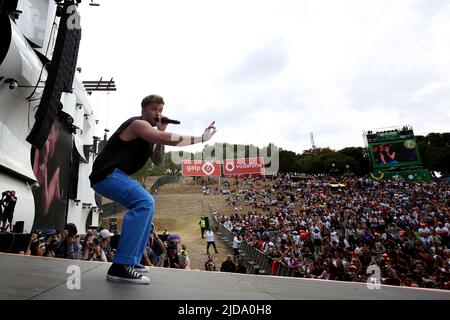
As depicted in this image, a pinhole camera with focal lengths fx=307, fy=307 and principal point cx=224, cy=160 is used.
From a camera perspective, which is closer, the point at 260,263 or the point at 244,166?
the point at 260,263

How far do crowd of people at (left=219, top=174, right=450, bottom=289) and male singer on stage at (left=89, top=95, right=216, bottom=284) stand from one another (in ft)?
22.0

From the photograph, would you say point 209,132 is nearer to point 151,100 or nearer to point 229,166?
point 151,100

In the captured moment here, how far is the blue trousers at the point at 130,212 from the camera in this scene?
2.45 m

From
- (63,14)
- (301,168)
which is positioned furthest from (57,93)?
(301,168)

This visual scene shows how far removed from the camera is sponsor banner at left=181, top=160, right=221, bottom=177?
42500 mm

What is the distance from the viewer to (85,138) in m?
21.5

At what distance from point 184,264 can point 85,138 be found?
17717 millimetres

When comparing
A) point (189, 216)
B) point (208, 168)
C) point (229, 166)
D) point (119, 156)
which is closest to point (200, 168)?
point (208, 168)

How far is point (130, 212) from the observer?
2.49 meters

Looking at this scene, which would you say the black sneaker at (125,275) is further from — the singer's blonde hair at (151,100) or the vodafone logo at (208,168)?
the vodafone logo at (208,168)

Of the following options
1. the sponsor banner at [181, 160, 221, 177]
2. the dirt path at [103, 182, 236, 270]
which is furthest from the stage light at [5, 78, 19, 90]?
the sponsor banner at [181, 160, 221, 177]

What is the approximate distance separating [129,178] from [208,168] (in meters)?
40.2

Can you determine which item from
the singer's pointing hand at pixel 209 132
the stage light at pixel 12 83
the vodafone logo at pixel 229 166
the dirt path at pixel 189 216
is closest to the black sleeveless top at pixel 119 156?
the singer's pointing hand at pixel 209 132
